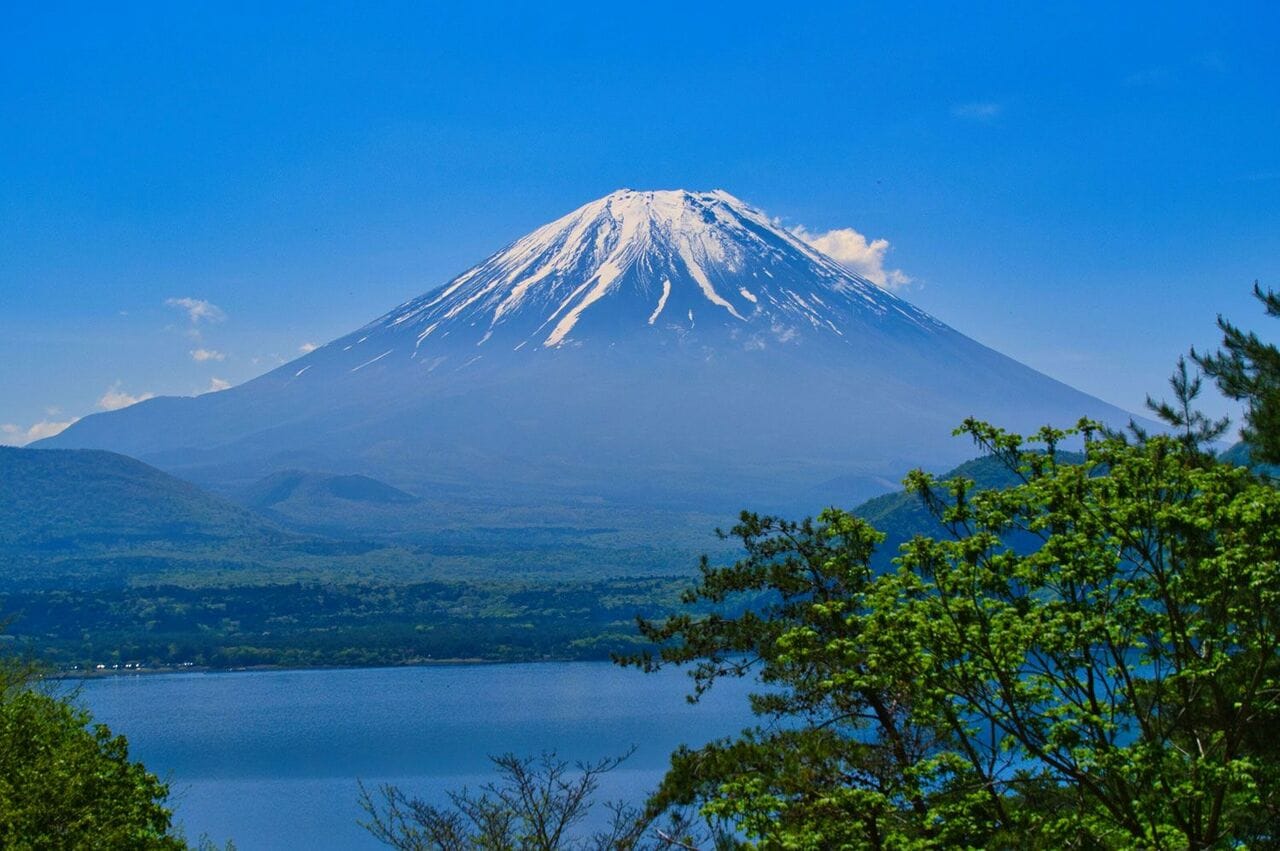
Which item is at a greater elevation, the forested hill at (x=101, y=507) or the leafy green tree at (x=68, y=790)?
the forested hill at (x=101, y=507)

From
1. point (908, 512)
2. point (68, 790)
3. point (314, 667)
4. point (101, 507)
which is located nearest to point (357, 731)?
point (314, 667)

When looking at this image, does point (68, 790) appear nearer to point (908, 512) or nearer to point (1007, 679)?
point (1007, 679)

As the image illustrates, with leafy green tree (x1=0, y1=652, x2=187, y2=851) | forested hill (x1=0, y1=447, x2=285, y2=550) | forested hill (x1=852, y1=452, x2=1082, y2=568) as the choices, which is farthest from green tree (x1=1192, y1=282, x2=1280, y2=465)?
forested hill (x1=0, y1=447, x2=285, y2=550)

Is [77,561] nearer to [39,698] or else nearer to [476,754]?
[476,754]

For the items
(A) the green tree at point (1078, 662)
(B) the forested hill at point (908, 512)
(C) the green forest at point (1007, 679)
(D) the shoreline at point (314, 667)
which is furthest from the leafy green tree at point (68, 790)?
(D) the shoreline at point (314, 667)

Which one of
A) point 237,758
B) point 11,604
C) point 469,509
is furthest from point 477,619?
point 469,509

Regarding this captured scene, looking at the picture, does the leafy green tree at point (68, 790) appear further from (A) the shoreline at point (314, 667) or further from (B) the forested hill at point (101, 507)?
(B) the forested hill at point (101, 507)
